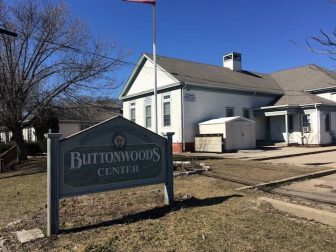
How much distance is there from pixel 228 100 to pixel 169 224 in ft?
71.0

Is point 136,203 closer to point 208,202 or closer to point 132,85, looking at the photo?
point 208,202

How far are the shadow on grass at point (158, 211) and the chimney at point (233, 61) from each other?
25970 millimetres

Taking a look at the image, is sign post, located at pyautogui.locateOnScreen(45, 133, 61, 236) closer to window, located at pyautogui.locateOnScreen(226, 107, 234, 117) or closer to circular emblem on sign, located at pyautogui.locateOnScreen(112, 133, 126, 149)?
circular emblem on sign, located at pyautogui.locateOnScreen(112, 133, 126, 149)

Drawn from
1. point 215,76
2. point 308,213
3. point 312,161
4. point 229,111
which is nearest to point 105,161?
point 308,213

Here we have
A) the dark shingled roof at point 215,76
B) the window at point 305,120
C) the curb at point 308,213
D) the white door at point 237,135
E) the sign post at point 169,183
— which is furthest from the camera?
the window at point 305,120

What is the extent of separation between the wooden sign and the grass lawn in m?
0.54

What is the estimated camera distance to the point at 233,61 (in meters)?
32.4

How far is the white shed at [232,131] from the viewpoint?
2252 centimetres

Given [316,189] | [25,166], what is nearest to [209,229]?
[316,189]

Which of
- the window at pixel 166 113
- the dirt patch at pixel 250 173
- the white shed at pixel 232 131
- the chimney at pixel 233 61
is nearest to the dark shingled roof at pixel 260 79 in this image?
the chimney at pixel 233 61

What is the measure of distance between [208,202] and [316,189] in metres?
3.04

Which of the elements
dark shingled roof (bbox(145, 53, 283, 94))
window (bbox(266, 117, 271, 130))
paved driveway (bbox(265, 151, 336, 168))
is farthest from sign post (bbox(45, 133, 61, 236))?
window (bbox(266, 117, 271, 130))

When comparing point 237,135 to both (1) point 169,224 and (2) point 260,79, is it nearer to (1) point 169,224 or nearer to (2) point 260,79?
(2) point 260,79

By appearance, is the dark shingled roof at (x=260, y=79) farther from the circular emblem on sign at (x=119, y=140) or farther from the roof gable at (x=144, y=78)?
the circular emblem on sign at (x=119, y=140)
